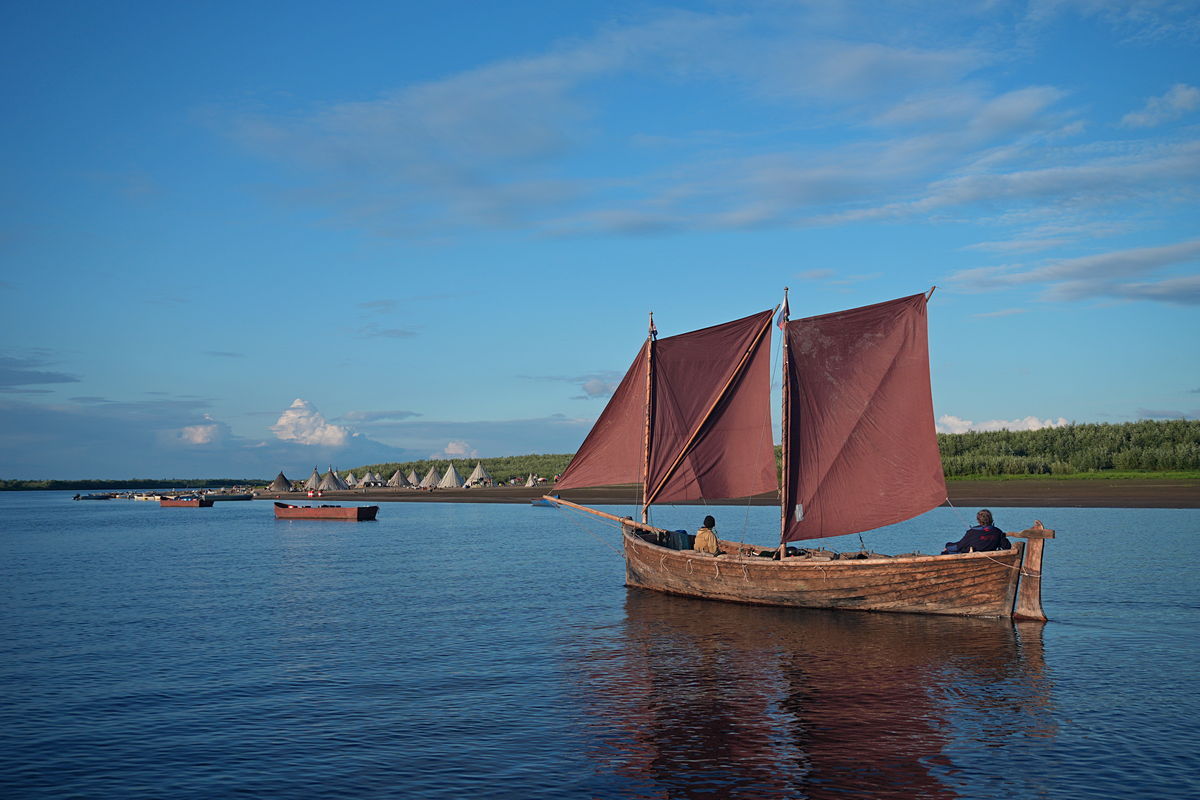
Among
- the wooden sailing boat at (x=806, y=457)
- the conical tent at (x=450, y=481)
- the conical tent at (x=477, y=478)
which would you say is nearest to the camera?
the wooden sailing boat at (x=806, y=457)

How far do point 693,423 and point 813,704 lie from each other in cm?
1848

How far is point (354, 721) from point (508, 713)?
3.12 meters

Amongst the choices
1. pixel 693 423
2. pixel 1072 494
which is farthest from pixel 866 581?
pixel 1072 494

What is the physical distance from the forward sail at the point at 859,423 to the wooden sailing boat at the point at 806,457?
43 millimetres

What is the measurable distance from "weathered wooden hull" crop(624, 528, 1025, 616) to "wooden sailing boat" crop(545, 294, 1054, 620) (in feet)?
0.15

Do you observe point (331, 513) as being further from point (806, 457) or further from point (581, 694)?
point (581, 694)

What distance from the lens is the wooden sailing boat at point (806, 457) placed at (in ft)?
99.1

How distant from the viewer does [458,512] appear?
378ft

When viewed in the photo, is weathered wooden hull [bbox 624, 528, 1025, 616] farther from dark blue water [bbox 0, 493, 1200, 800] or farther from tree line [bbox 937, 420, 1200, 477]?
tree line [bbox 937, 420, 1200, 477]

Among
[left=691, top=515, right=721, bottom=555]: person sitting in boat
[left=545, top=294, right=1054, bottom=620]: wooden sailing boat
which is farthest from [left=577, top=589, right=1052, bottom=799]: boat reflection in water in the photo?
[left=691, top=515, right=721, bottom=555]: person sitting in boat

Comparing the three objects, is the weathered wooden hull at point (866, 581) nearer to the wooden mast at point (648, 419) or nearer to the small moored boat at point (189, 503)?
the wooden mast at point (648, 419)

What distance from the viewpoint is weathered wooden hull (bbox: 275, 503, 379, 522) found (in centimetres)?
10131

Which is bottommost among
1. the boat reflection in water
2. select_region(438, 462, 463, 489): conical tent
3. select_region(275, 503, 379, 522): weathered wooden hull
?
the boat reflection in water

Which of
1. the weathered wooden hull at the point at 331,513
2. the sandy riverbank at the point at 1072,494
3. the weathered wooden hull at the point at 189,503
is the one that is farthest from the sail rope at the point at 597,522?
the weathered wooden hull at the point at 189,503
